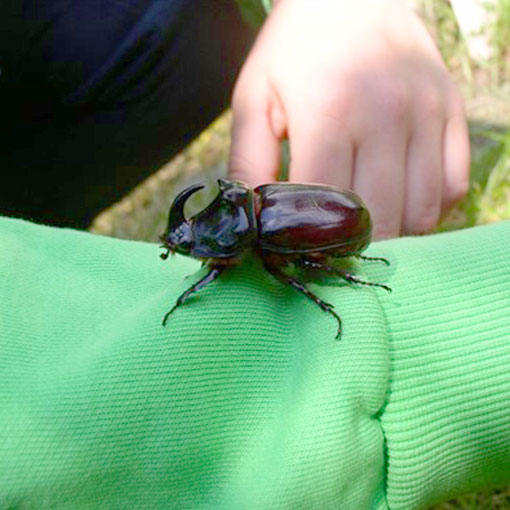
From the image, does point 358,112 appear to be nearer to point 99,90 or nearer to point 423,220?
point 423,220

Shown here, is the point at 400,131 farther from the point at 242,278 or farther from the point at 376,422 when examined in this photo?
the point at 376,422

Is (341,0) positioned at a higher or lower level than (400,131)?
higher

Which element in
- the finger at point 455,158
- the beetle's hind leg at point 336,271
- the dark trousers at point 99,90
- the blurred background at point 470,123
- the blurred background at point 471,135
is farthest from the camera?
the blurred background at point 470,123

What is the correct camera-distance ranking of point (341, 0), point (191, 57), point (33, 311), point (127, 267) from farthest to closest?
point (191, 57) < point (341, 0) < point (127, 267) < point (33, 311)

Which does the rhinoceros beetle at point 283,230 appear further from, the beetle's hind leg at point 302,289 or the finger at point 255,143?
the finger at point 255,143

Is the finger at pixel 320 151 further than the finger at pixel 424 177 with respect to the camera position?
No

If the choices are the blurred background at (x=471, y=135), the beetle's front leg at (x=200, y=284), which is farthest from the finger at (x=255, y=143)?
the blurred background at (x=471, y=135)

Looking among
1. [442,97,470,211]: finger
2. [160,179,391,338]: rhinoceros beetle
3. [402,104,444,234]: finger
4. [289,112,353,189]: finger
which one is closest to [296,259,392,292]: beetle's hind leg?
[160,179,391,338]: rhinoceros beetle

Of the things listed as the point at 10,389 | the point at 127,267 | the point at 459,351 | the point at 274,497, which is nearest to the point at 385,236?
the point at 459,351
